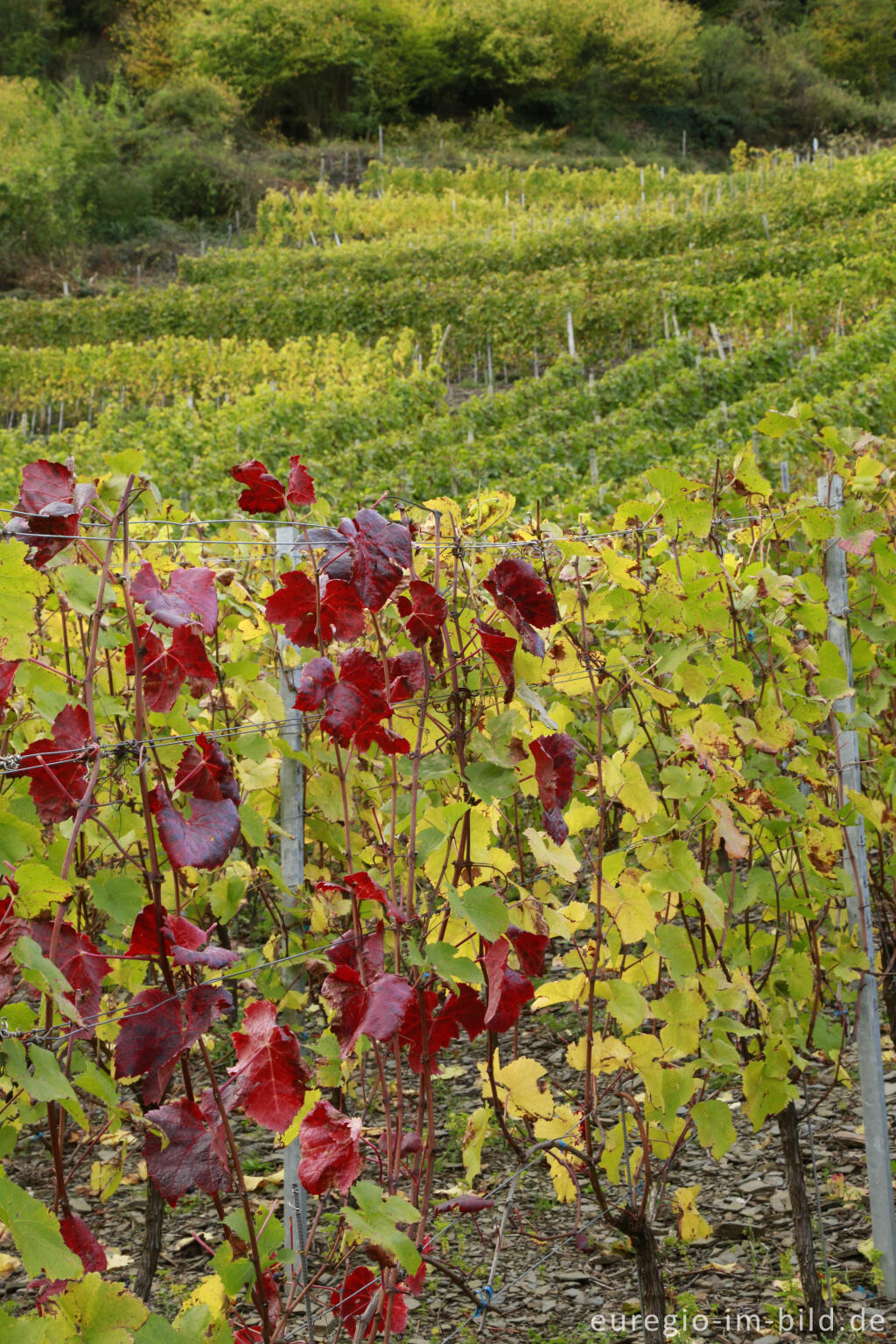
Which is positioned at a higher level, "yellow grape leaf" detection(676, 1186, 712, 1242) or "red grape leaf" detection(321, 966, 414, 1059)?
"red grape leaf" detection(321, 966, 414, 1059)

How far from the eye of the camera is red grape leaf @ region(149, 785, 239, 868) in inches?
48.9

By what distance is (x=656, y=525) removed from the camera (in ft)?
7.16

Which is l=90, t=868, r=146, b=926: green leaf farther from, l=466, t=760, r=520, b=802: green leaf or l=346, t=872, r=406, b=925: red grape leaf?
l=466, t=760, r=520, b=802: green leaf

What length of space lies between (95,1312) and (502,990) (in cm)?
58

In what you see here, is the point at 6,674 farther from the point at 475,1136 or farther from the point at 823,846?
the point at 823,846

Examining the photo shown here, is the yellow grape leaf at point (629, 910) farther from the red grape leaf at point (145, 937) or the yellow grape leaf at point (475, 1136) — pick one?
the red grape leaf at point (145, 937)

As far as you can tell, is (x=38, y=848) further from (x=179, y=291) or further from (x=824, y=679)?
(x=179, y=291)

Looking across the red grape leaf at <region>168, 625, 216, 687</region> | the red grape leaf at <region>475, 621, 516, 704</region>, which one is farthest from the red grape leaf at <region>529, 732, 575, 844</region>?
the red grape leaf at <region>168, 625, 216, 687</region>

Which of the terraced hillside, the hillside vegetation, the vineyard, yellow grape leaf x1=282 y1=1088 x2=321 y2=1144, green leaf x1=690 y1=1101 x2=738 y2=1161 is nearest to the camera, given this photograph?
the vineyard

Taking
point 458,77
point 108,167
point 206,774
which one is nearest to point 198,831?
point 206,774

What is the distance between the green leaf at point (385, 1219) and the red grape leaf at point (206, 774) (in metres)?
0.46

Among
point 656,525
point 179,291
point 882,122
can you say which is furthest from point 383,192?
point 656,525

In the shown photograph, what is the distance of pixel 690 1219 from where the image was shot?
83.7 inches

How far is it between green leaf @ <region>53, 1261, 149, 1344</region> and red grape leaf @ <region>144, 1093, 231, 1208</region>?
151 millimetres
